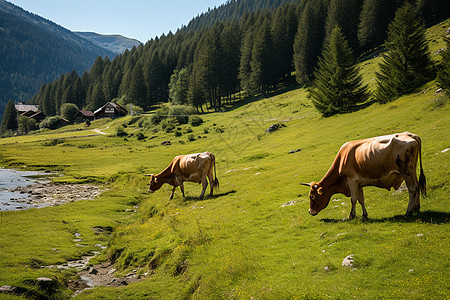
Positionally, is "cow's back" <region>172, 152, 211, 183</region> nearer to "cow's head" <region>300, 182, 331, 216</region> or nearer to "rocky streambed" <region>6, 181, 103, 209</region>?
"cow's head" <region>300, 182, 331, 216</region>

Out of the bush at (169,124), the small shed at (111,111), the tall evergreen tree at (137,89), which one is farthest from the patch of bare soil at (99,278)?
the tall evergreen tree at (137,89)

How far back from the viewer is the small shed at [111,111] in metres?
130

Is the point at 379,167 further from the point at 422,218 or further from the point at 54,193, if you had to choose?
the point at 54,193

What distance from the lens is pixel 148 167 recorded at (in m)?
43.9

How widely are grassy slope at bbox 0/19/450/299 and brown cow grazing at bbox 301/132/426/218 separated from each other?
1.25m

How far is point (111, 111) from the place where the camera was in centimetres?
13188

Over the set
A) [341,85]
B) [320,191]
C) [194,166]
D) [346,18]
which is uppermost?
[346,18]

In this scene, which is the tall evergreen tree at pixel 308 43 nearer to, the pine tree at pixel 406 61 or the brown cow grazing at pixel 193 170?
the pine tree at pixel 406 61

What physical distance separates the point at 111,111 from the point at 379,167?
444 feet

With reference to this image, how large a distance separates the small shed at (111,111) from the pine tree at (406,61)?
364 feet

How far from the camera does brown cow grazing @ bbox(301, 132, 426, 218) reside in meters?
10.3

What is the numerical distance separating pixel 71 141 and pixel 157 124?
A: 80.0ft

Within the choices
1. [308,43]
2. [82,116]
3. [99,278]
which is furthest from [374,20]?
[82,116]

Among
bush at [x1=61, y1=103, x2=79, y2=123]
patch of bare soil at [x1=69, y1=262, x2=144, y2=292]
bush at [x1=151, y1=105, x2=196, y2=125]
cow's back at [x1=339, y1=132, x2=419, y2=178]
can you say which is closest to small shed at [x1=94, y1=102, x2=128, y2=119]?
bush at [x1=61, y1=103, x2=79, y2=123]
